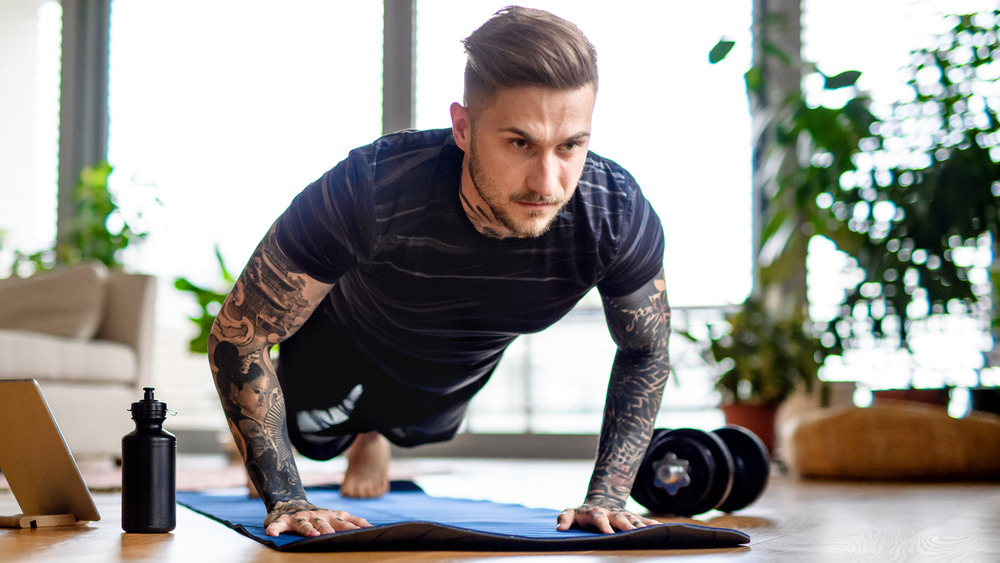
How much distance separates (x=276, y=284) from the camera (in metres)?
1.36

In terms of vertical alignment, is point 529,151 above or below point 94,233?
below

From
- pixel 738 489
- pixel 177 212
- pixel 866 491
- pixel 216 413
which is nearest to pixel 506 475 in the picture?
pixel 866 491

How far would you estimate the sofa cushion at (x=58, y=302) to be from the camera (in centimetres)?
336

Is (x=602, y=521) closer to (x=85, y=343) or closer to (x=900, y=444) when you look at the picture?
(x=900, y=444)

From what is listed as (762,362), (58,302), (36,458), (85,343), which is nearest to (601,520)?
(36,458)

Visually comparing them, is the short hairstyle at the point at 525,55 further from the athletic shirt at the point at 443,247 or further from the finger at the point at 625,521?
the finger at the point at 625,521

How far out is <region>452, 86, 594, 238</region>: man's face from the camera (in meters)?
1.25

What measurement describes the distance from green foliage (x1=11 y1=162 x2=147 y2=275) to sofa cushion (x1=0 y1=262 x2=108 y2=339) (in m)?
0.96

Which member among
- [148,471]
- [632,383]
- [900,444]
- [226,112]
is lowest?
[900,444]

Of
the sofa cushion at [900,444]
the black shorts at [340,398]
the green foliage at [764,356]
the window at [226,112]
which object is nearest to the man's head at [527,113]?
the black shorts at [340,398]

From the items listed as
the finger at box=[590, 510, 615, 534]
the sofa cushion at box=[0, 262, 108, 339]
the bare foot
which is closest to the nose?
the finger at box=[590, 510, 615, 534]

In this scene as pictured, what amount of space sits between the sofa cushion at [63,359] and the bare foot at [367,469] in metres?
1.29

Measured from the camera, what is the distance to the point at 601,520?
131cm

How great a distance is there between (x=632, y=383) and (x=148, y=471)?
0.79 metres
